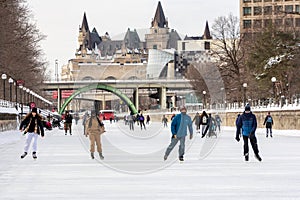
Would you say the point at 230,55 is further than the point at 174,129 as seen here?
Yes

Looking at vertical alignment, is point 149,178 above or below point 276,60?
below

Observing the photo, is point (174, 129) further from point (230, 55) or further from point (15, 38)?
point (230, 55)

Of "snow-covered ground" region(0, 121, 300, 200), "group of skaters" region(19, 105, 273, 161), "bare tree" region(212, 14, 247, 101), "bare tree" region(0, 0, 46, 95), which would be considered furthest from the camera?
"bare tree" region(212, 14, 247, 101)

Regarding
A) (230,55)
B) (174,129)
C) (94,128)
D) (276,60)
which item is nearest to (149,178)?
(174,129)

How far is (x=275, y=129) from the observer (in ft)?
163

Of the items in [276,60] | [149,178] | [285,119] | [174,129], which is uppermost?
[276,60]

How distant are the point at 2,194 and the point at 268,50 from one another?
161 feet

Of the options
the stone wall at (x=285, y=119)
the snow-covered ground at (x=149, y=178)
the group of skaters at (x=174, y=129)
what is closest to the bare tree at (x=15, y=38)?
the stone wall at (x=285, y=119)

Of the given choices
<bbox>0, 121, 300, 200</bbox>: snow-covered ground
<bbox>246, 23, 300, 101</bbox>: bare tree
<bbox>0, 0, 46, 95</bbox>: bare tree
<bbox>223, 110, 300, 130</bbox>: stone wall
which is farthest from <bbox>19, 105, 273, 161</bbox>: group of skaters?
<bbox>246, 23, 300, 101</bbox>: bare tree

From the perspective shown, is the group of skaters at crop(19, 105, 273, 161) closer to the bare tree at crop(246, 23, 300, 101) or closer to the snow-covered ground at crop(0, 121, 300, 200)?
the snow-covered ground at crop(0, 121, 300, 200)

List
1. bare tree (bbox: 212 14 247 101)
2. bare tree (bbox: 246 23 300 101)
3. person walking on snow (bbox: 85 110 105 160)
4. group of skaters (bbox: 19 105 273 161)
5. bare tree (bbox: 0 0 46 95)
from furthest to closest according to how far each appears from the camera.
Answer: bare tree (bbox: 212 14 247 101)
bare tree (bbox: 246 23 300 101)
bare tree (bbox: 0 0 46 95)
person walking on snow (bbox: 85 110 105 160)
group of skaters (bbox: 19 105 273 161)

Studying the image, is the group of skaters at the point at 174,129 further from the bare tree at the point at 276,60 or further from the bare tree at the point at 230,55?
the bare tree at the point at 230,55

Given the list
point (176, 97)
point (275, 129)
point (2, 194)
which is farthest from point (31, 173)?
point (176, 97)

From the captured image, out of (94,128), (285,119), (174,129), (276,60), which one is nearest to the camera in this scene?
(174,129)
